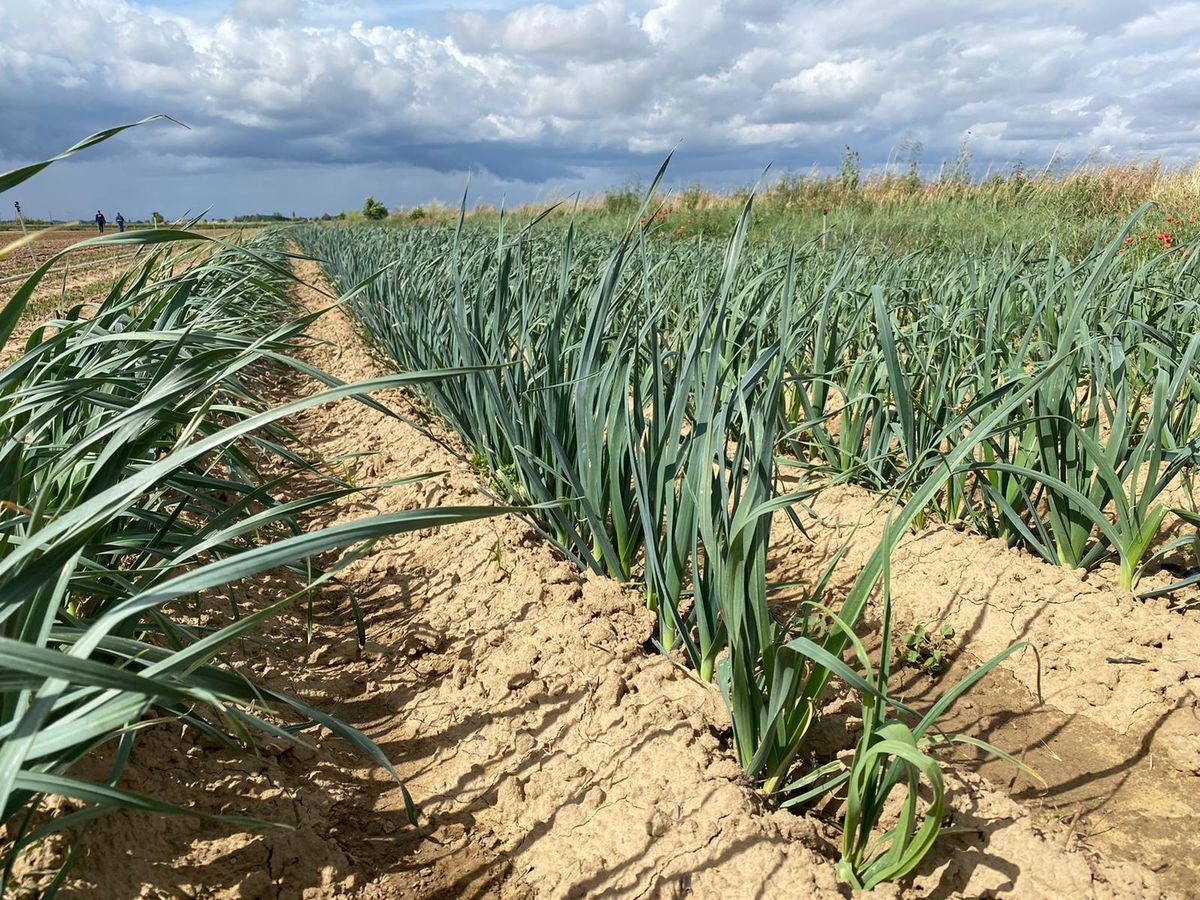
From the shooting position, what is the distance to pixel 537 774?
1497 millimetres

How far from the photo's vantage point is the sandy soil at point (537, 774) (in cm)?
125

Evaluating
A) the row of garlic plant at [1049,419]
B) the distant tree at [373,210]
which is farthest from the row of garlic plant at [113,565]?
the distant tree at [373,210]

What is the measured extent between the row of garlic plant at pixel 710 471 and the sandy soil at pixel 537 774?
0.10m

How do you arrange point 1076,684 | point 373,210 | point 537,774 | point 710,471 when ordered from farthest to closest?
point 373,210, point 1076,684, point 537,774, point 710,471

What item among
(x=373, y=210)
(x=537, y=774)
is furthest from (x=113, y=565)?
(x=373, y=210)

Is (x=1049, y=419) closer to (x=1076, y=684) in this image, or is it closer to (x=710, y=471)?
(x=1076, y=684)

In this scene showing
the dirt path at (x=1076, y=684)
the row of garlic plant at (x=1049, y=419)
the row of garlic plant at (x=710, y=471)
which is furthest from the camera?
the row of garlic plant at (x=1049, y=419)

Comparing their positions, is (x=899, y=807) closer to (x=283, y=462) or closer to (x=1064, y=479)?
(x=1064, y=479)

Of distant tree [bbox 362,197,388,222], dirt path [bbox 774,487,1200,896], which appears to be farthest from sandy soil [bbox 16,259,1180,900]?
distant tree [bbox 362,197,388,222]

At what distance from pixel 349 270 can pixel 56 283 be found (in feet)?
34.1

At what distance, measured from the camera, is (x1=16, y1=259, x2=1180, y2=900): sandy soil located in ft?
4.09

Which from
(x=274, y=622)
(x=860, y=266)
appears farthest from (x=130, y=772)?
(x=860, y=266)

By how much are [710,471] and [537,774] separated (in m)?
0.68

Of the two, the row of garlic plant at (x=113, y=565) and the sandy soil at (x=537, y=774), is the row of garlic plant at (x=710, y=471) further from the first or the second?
the row of garlic plant at (x=113, y=565)
